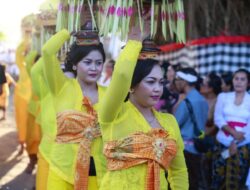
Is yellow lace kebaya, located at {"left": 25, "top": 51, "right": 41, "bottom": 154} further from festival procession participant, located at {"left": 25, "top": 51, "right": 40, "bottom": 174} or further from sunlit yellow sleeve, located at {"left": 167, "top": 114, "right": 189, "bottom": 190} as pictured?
sunlit yellow sleeve, located at {"left": 167, "top": 114, "right": 189, "bottom": 190}

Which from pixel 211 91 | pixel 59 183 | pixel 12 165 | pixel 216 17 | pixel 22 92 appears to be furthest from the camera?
pixel 216 17

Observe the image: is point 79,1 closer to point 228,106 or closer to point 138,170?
point 138,170

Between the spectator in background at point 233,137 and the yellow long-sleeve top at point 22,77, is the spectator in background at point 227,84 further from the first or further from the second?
the yellow long-sleeve top at point 22,77

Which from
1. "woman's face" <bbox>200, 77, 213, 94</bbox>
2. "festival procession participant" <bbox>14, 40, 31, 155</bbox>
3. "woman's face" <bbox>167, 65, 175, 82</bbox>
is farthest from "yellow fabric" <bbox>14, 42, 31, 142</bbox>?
"woman's face" <bbox>200, 77, 213, 94</bbox>

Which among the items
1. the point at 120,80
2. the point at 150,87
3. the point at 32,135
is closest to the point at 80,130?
the point at 150,87

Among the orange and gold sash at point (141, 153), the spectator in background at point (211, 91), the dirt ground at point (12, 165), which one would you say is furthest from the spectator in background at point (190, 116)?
the orange and gold sash at point (141, 153)

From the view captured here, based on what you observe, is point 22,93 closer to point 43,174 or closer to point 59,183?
point 43,174

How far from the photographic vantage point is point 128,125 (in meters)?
2.98

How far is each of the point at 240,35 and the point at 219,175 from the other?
13.6 feet

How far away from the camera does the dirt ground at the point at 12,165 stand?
6.69 metres

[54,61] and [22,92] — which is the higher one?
[54,61]

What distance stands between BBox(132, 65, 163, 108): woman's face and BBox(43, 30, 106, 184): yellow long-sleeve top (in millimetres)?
713

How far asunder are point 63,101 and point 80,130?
0.83ft

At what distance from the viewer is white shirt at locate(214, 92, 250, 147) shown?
5.71 m
